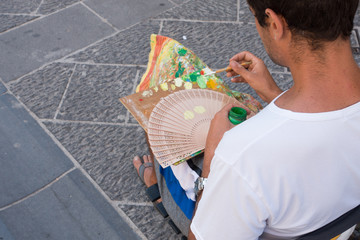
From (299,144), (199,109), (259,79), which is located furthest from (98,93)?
(299,144)

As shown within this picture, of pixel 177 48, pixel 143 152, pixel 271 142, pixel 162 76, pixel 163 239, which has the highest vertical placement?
pixel 271 142

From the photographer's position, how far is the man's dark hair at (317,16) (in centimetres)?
83

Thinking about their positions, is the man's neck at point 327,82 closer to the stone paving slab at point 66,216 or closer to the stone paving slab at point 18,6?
the stone paving slab at point 66,216

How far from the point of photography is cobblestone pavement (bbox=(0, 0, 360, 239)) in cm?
206

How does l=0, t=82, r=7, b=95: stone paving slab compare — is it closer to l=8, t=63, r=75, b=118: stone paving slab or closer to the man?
l=8, t=63, r=75, b=118: stone paving slab

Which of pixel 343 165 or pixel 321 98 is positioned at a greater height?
pixel 321 98

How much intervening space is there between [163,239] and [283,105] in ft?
4.35

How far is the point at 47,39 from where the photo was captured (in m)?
3.14

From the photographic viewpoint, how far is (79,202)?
6.88 feet

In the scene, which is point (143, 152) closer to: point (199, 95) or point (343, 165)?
point (199, 95)

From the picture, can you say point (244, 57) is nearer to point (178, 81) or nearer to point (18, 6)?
point (178, 81)

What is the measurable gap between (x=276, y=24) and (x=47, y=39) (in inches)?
105

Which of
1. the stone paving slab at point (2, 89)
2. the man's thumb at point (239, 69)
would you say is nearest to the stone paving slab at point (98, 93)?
the stone paving slab at point (2, 89)

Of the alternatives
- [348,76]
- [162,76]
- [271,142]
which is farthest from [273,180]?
[162,76]
